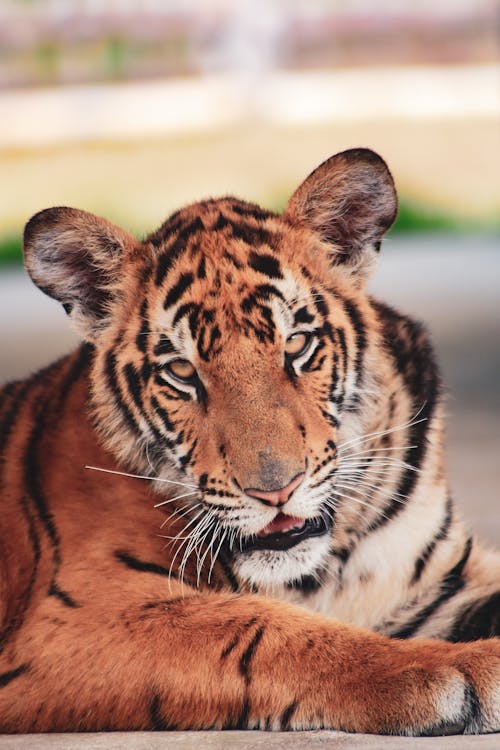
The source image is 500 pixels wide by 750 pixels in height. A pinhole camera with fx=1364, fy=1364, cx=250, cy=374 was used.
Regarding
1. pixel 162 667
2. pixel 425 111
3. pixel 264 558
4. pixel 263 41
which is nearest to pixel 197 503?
pixel 264 558

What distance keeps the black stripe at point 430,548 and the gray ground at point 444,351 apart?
2.13 feet

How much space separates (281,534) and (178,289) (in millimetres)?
552

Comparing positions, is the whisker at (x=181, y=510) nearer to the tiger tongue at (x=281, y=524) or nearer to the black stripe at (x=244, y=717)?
the tiger tongue at (x=281, y=524)

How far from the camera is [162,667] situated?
2559mm

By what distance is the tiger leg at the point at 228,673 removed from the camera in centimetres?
239

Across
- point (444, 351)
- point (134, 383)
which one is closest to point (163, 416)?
point (134, 383)

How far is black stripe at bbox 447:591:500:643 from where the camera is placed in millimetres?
2979

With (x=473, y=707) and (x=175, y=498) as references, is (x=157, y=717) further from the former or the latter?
(x=473, y=707)

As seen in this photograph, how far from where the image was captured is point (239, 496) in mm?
2629

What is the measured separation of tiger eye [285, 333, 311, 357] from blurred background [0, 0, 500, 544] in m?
7.29

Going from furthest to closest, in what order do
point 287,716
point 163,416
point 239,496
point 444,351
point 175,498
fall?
1. point 444,351
2. point 163,416
3. point 175,498
4. point 239,496
5. point 287,716

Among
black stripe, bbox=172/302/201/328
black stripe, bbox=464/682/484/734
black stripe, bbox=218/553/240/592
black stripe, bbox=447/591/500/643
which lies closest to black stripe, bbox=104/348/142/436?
black stripe, bbox=172/302/201/328

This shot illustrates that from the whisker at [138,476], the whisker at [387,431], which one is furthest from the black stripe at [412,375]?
the whisker at [138,476]

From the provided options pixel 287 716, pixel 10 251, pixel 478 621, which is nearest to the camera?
pixel 287 716
